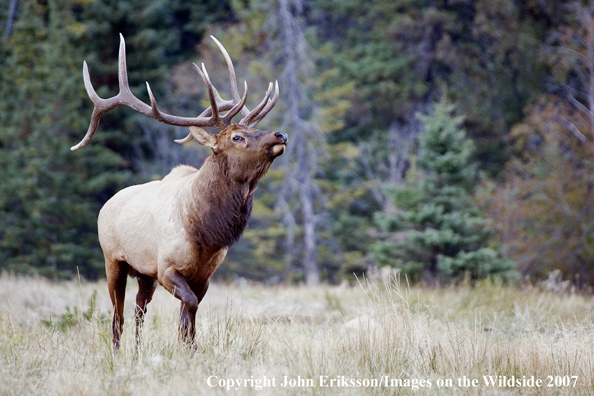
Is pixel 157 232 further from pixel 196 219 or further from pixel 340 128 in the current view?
pixel 340 128

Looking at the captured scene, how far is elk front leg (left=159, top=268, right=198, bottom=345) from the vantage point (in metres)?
5.01

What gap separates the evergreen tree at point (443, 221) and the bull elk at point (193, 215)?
6.87m

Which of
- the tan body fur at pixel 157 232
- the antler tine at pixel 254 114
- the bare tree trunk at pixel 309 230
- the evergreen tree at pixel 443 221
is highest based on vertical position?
the antler tine at pixel 254 114

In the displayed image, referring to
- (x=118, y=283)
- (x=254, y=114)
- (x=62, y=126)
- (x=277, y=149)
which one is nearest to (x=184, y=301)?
(x=118, y=283)

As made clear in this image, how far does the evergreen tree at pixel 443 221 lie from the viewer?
38.8ft

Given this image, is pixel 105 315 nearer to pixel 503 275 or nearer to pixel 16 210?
pixel 503 275

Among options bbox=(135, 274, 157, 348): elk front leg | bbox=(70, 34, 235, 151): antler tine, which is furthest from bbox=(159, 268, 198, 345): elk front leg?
bbox=(70, 34, 235, 151): antler tine

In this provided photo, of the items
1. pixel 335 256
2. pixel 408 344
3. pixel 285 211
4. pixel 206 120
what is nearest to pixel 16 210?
pixel 285 211

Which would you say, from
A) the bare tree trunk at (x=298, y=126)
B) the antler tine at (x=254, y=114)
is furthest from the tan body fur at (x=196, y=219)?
the bare tree trunk at (x=298, y=126)

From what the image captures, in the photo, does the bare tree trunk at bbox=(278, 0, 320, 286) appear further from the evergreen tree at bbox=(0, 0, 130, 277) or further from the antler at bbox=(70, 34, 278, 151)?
the antler at bbox=(70, 34, 278, 151)

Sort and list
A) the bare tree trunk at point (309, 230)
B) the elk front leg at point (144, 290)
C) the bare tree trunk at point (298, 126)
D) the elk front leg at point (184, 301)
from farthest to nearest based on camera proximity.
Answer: the bare tree trunk at point (309, 230)
the bare tree trunk at point (298, 126)
the elk front leg at point (144, 290)
the elk front leg at point (184, 301)

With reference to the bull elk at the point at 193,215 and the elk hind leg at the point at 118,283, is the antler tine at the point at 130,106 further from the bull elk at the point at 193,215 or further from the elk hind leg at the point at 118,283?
the elk hind leg at the point at 118,283

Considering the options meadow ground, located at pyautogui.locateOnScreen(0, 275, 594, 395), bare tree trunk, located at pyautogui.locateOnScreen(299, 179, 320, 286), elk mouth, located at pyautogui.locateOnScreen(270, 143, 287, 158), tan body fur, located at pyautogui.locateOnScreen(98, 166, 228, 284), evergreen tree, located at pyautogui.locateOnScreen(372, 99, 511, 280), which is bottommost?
bare tree trunk, located at pyautogui.locateOnScreen(299, 179, 320, 286)

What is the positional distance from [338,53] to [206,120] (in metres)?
21.3
